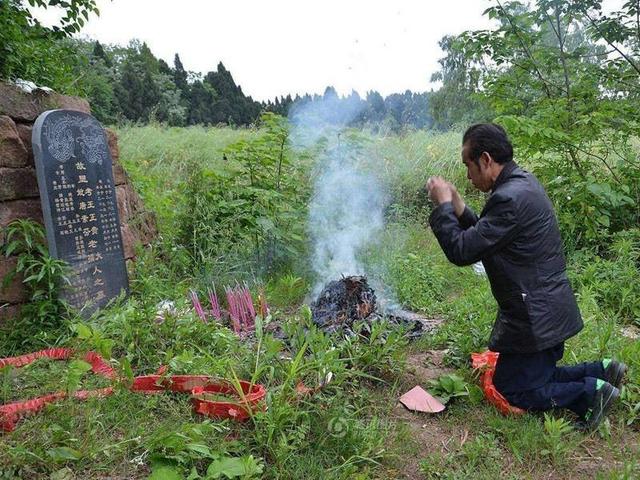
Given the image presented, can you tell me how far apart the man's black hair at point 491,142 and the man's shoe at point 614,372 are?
146 centimetres

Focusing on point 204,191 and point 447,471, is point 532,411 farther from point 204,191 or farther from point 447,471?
point 204,191

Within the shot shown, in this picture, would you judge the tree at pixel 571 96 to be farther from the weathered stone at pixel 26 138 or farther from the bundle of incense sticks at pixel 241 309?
the weathered stone at pixel 26 138

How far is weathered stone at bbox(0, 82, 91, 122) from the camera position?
13.4 ft

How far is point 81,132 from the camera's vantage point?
4281 mm

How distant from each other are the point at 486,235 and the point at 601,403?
4.08 ft

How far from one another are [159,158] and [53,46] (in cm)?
600

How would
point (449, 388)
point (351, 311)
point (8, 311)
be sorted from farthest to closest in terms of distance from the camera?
point (351, 311)
point (8, 311)
point (449, 388)

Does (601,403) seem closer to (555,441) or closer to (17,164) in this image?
(555,441)

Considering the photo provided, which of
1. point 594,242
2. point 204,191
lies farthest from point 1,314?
point 594,242

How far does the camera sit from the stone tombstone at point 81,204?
395cm

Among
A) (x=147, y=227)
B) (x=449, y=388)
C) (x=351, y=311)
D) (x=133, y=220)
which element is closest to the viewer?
(x=449, y=388)

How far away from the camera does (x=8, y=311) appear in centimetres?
386

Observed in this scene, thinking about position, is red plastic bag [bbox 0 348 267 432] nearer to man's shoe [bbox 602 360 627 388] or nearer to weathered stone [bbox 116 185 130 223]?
man's shoe [bbox 602 360 627 388]

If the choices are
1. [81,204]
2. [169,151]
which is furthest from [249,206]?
[169,151]
